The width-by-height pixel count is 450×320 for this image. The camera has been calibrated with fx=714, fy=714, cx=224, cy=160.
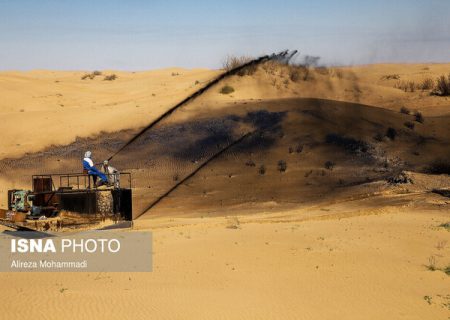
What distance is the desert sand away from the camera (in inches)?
488

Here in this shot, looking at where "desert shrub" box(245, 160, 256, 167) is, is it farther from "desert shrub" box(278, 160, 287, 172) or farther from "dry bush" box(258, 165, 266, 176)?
"desert shrub" box(278, 160, 287, 172)

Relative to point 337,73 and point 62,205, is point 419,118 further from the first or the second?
point 62,205

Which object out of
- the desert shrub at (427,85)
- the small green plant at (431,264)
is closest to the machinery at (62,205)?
the small green plant at (431,264)

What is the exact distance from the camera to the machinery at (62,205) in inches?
705

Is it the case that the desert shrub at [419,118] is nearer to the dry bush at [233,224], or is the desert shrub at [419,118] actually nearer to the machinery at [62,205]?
the dry bush at [233,224]

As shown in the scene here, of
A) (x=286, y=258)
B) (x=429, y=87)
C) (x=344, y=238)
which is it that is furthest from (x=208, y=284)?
(x=429, y=87)

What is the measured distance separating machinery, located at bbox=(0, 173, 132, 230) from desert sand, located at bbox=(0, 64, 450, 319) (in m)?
1.45

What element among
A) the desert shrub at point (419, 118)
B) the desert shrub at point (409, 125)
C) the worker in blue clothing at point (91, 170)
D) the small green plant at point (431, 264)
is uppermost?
the desert shrub at point (419, 118)

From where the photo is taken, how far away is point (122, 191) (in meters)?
19.0

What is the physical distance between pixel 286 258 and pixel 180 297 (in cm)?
411

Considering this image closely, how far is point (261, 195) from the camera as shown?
2873 cm

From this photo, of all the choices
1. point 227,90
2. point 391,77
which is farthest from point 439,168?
point 391,77

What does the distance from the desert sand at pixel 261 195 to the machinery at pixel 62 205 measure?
145 cm

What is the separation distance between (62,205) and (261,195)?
1185 cm
